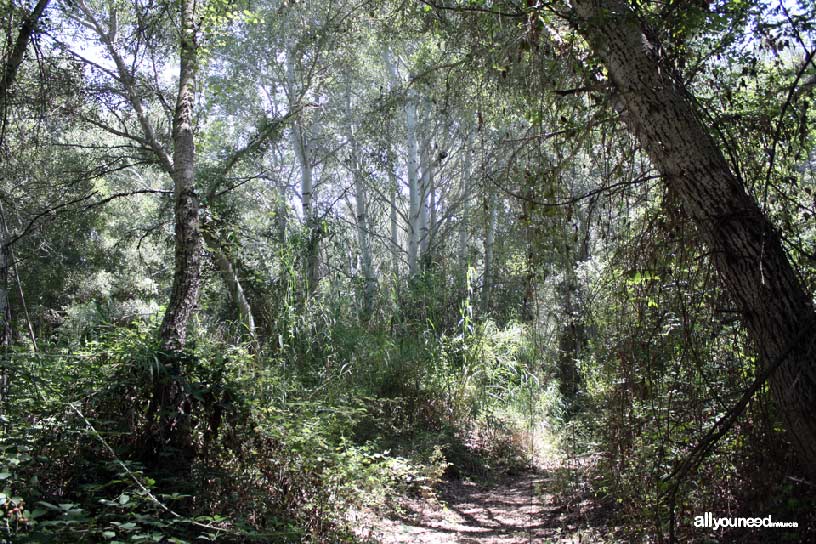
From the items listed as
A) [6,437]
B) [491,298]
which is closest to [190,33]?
[6,437]

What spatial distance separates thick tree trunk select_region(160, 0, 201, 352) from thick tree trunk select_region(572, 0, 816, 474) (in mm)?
2983

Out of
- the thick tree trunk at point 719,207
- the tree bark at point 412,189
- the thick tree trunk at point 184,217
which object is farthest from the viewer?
the tree bark at point 412,189

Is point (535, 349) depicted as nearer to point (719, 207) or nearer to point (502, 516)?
point (502, 516)

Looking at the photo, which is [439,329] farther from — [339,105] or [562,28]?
[339,105]

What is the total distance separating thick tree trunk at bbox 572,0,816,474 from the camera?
2562mm

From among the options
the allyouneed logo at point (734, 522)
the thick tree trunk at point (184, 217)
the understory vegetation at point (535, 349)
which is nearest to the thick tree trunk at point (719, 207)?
the understory vegetation at point (535, 349)

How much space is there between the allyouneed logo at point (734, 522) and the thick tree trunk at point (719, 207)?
40cm

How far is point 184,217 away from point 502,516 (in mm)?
3531

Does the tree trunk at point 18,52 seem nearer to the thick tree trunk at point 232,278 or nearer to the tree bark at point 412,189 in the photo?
the thick tree trunk at point 232,278

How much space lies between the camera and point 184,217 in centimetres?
446

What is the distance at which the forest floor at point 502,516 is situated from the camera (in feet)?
13.9

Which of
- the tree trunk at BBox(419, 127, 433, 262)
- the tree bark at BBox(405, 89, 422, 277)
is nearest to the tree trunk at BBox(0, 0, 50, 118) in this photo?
the tree bark at BBox(405, 89, 422, 277)

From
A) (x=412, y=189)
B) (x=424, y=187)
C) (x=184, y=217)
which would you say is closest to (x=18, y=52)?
(x=184, y=217)

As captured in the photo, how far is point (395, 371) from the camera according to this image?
7031 mm
